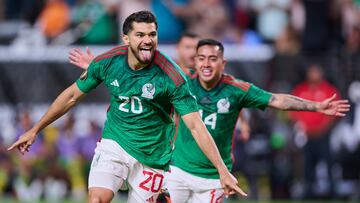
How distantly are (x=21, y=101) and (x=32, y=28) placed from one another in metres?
1.59

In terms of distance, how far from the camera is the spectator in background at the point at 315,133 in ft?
56.8

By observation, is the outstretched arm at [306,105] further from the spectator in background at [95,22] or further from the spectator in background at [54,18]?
the spectator in background at [54,18]

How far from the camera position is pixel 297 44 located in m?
18.2

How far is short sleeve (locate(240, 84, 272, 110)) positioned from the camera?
1083cm

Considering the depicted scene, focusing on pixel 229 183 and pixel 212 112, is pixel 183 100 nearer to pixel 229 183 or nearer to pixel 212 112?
pixel 229 183

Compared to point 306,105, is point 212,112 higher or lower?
lower

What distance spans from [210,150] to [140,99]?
99 cm

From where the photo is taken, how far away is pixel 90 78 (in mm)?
9891

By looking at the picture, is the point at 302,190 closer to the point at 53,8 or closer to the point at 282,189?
the point at 282,189

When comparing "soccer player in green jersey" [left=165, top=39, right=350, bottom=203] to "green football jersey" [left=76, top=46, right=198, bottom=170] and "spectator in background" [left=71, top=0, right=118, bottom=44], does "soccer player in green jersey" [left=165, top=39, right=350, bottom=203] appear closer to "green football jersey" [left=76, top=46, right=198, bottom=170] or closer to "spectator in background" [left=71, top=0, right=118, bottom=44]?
"green football jersey" [left=76, top=46, right=198, bottom=170]

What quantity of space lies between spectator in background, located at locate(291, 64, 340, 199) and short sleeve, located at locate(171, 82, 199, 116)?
7992 millimetres

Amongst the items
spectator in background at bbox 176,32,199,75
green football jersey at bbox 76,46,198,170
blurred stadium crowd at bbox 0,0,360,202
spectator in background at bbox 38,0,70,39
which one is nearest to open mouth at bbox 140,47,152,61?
green football jersey at bbox 76,46,198,170

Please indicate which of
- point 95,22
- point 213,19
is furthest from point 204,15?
point 95,22

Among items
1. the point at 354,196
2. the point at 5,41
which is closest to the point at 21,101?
the point at 5,41
